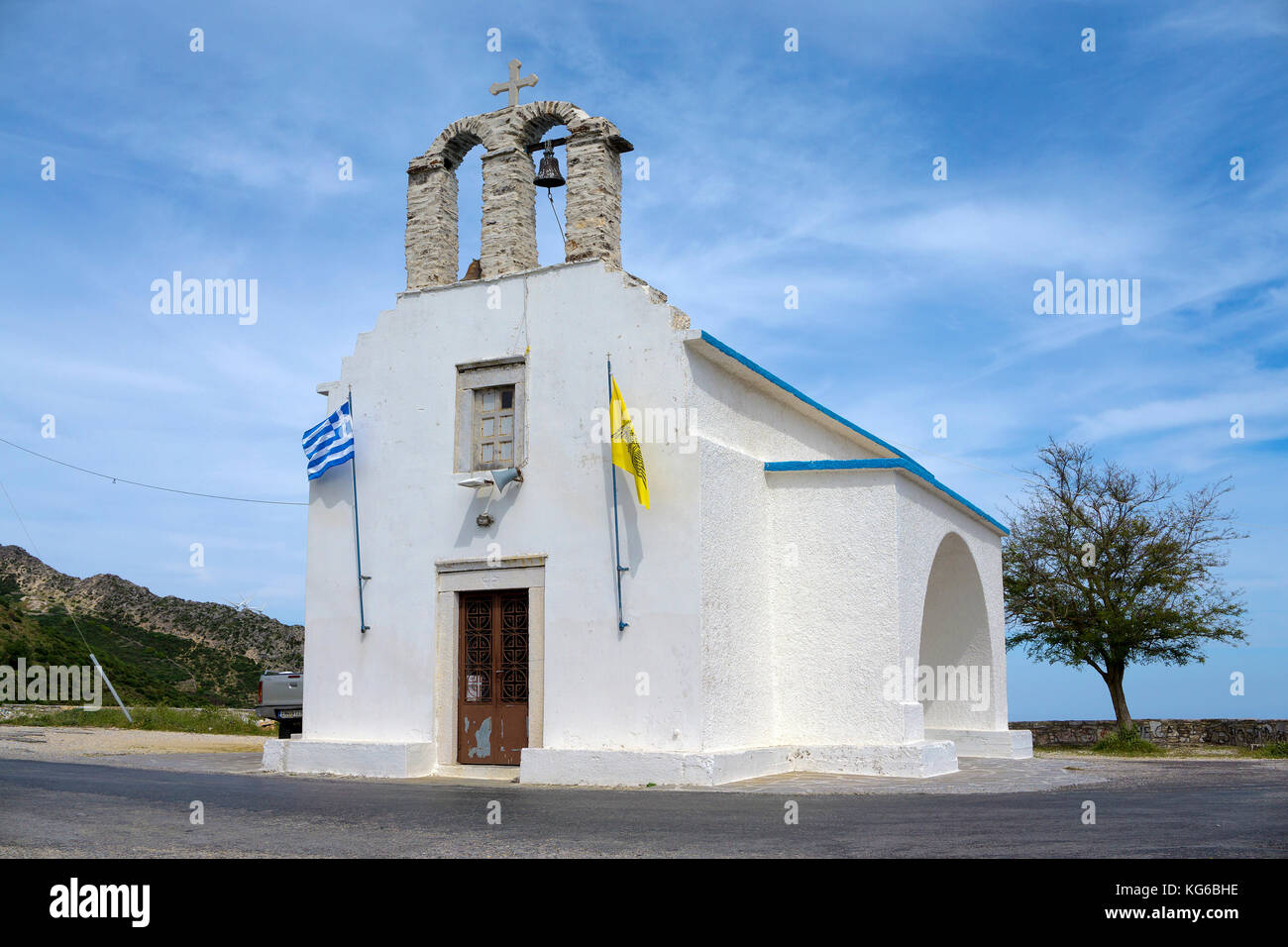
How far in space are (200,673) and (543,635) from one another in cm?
2915

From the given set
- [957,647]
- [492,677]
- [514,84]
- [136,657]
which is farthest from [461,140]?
[136,657]

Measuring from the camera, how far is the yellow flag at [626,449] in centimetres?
1284

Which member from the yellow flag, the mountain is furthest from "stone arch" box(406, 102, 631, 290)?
the mountain

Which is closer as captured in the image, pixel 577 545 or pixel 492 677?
pixel 577 545

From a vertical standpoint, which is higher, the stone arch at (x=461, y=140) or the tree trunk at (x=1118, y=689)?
the stone arch at (x=461, y=140)

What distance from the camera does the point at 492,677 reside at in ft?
45.9

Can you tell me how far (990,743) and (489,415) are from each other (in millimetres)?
10134

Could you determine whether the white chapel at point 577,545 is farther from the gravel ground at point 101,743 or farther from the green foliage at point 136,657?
the green foliage at point 136,657

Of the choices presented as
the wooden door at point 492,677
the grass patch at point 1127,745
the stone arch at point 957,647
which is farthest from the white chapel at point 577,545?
the grass patch at point 1127,745

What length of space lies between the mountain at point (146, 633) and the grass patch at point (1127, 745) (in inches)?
1019

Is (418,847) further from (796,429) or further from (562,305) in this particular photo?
(796,429)

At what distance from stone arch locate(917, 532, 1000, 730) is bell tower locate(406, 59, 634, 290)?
834 centimetres

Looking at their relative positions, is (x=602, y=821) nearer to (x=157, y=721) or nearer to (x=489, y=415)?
(x=489, y=415)
